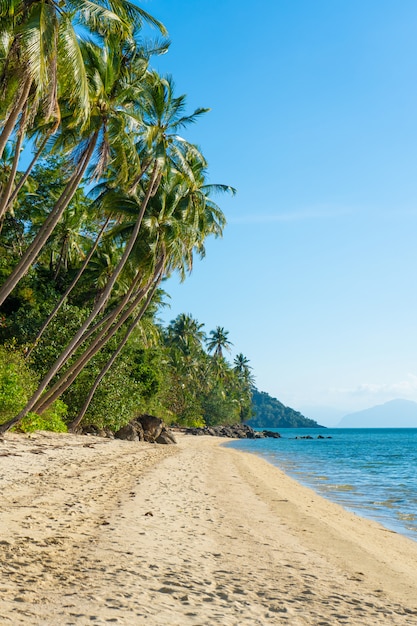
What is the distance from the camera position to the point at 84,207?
3112cm

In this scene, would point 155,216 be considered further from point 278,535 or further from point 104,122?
point 278,535

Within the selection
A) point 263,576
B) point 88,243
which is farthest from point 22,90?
point 88,243

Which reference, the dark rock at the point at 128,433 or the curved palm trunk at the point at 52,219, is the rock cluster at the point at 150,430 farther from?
the curved palm trunk at the point at 52,219

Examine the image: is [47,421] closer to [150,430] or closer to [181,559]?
[150,430]

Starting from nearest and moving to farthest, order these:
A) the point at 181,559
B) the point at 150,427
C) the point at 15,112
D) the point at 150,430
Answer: the point at 181,559 < the point at 15,112 < the point at 150,430 < the point at 150,427

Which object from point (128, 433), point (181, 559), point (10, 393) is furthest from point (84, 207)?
point (181, 559)

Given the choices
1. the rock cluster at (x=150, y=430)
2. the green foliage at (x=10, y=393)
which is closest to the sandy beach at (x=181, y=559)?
the green foliage at (x=10, y=393)

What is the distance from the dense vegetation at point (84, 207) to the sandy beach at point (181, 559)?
862 cm

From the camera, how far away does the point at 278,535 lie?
7.77 metres

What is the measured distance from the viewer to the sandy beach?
4.06 metres

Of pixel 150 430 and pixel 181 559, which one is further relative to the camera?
pixel 150 430

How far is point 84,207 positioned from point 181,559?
2784cm

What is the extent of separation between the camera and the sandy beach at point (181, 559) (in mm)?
4062

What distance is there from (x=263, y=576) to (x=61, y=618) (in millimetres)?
2314
